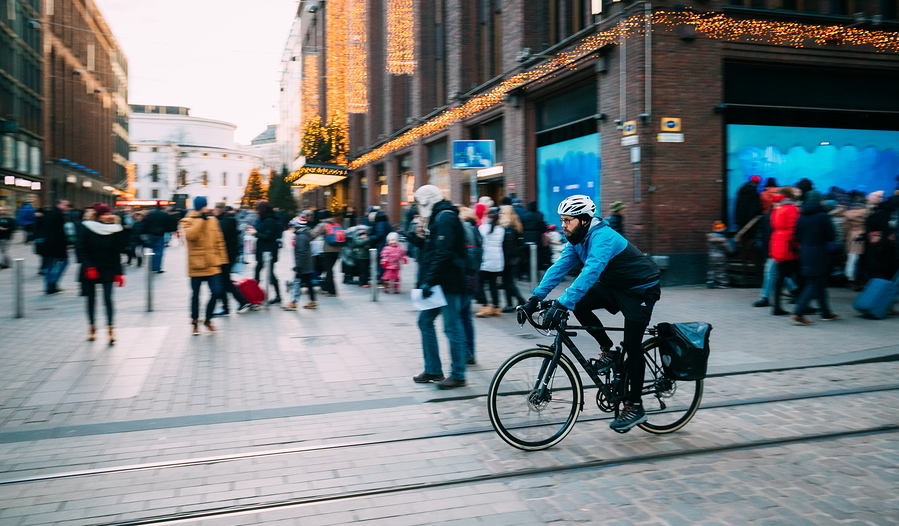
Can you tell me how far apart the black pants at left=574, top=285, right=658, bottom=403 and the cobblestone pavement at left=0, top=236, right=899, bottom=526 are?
0.47m

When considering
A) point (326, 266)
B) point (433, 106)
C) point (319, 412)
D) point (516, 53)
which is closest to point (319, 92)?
point (433, 106)

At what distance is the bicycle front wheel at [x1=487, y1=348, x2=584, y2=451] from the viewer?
484cm

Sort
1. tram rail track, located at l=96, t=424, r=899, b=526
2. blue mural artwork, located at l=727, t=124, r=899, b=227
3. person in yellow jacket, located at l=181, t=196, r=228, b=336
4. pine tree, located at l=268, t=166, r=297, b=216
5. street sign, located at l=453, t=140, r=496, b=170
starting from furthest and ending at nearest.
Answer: pine tree, located at l=268, t=166, r=297, b=216
blue mural artwork, located at l=727, t=124, r=899, b=227
street sign, located at l=453, t=140, r=496, b=170
person in yellow jacket, located at l=181, t=196, r=228, b=336
tram rail track, located at l=96, t=424, r=899, b=526

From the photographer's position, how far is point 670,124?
14.0 m

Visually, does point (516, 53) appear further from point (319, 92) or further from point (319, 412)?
point (319, 92)

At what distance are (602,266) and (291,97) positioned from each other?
6146cm

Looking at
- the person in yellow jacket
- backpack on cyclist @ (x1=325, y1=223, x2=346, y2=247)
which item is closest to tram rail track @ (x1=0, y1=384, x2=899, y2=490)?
the person in yellow jacket

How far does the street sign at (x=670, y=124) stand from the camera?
1399 cm

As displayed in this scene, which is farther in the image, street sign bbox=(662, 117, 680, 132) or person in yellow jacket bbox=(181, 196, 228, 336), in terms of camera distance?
street sign bbox=(662, 117, 680, 132)

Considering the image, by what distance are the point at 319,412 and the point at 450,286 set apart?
5.48 ft

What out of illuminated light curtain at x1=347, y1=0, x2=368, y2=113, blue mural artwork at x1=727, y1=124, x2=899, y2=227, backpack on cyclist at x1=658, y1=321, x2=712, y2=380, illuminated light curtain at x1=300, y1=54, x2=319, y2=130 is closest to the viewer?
backpack on cyclist at x1=658, y1=321, x2=712, y2=380

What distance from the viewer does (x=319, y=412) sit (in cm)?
599

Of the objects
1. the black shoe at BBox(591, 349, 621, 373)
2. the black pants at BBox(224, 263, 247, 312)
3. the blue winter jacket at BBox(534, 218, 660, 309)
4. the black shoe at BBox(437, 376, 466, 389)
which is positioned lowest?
the black shoe at BBox(437, 376, 466, 389)

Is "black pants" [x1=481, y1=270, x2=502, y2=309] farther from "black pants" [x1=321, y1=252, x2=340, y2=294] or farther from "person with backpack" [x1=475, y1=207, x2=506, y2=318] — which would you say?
"black pants" [x1=321, y1=252, x2=340, y2=294]
